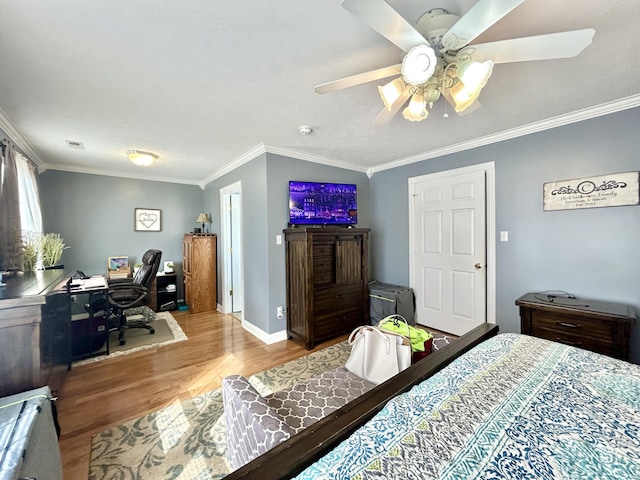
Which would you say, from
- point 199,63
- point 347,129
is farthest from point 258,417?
point 347,129

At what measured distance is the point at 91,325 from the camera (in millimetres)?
2805

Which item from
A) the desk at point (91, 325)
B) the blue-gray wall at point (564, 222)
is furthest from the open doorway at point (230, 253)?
the blue-gray wall at point (564, 222)

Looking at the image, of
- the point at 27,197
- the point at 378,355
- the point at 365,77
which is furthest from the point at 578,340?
the point at 27,197

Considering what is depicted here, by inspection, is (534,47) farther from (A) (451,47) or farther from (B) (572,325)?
(B) (572,325)

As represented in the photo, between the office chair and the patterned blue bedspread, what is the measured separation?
3.34 metres

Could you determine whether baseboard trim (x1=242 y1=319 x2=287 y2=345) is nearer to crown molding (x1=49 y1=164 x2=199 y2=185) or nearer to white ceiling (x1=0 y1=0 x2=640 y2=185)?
white ceiling (x1=0 y1=0 x2=640 y2=185)

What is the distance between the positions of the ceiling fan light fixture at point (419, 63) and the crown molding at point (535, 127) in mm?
2064

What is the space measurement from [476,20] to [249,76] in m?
1.29

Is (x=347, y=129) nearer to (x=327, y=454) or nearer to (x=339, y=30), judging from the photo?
(x=339, y=30)

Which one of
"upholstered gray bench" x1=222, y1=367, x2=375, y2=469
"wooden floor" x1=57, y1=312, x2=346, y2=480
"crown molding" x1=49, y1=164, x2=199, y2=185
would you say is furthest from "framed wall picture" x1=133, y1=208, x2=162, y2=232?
"upholstered gray bench" x1=222, y1=367, x2=375, y2=469

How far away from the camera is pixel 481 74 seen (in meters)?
1.18

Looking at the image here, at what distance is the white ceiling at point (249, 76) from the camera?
122 centimetres

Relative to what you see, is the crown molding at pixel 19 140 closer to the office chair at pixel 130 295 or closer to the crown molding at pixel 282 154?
the office chair at pixel 130 295

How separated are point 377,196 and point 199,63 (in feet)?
9.72
